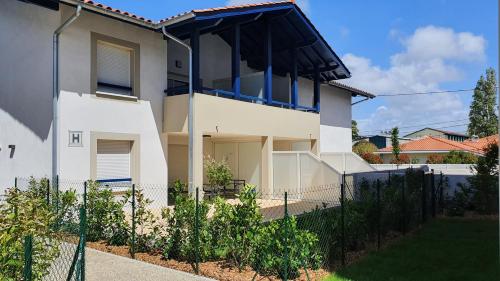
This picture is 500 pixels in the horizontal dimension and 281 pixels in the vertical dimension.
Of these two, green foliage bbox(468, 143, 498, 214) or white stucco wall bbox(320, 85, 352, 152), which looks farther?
white stucco wall bbox(320, 85, 352, 152)

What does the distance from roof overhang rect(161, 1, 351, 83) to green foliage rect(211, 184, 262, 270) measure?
7.13 meters

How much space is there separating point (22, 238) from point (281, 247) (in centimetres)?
350

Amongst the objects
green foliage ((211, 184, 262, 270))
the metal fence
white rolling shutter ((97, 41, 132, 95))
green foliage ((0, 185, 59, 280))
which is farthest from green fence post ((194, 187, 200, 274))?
white rolling shutter ((97, 41, 132, 95))

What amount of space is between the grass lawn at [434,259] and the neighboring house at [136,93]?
22.2 feet

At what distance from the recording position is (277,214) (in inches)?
468

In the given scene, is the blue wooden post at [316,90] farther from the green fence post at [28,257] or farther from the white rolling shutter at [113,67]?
the green fence post at [28,257]

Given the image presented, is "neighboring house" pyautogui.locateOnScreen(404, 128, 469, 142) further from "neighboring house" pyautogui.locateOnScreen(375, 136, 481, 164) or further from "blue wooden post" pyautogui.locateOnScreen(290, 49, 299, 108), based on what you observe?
"blue wooden post" pyautogui.locateOnScreen(290, 49, 299, 108)

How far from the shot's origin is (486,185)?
13.6m

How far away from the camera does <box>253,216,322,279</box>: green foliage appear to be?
20.8ft

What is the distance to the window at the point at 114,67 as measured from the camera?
1202 cm

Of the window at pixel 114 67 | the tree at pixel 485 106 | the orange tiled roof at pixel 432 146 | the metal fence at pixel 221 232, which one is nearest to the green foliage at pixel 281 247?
the metal fence at pixel 221 232

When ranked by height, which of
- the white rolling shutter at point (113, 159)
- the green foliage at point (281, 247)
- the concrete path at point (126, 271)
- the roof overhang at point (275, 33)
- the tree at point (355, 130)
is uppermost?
the roof overhang at point (275, 33)

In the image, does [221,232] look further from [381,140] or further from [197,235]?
[381,140]

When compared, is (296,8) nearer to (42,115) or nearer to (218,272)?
(42,115)
